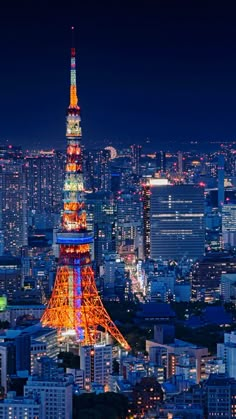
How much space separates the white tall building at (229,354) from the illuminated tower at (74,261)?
2308 mm

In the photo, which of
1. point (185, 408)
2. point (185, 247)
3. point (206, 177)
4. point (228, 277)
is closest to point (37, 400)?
point (185, 408)

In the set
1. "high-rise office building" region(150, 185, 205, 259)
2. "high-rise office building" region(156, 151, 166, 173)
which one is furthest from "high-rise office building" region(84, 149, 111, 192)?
"high-rise office building" region(150, 185, 205, 259)

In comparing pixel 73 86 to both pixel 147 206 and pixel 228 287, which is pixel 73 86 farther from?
pixel 147 206

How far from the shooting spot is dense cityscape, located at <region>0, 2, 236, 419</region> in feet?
49.8

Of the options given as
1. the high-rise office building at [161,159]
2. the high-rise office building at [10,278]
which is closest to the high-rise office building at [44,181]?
the high-rise office building at [161,159]

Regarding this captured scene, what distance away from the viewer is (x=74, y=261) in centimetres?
2012

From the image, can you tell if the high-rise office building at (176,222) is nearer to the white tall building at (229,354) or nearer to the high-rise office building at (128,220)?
the high-rise office building at (128,220)

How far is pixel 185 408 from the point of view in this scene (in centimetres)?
1468

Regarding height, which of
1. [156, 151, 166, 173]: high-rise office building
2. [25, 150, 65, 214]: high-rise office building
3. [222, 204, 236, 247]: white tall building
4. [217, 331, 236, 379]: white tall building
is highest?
[156, 151, 166, 173]: high-rise office building

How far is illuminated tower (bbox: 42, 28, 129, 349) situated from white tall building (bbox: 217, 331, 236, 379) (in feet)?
7.57

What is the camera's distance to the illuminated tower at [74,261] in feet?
64.9

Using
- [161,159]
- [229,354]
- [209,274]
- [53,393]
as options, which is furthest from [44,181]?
[53,393]

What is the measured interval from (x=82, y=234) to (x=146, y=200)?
30.0 ft

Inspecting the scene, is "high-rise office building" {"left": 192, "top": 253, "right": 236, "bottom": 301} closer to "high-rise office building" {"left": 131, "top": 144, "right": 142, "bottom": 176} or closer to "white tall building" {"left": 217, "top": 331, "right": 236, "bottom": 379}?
"white tall building" {"left": 217, "top": 331, "right": 236, "bottom": 379}
